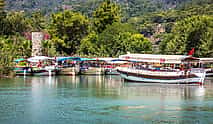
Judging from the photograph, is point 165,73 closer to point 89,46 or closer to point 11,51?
point 11,51

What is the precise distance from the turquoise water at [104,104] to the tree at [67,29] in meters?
60.9

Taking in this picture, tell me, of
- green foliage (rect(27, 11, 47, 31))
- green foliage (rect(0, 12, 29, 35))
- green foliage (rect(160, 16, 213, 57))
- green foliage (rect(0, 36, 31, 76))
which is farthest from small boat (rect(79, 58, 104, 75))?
green foliage (rect(27, 11, 47, 31))

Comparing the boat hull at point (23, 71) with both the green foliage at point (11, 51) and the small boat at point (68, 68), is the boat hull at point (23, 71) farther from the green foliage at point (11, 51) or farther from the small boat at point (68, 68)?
the small boat at point (68, 68)

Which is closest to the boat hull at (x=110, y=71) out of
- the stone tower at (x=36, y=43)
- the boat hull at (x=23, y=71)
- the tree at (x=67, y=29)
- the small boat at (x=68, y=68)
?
the small boat at (x=68, y=68)

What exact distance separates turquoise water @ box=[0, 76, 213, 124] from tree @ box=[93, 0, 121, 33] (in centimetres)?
6624

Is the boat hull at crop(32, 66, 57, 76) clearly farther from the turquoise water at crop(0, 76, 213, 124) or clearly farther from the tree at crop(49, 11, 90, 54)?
the tree at crop(49, 11, 90, 54)

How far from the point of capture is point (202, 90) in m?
60.3

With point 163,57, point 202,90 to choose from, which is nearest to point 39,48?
point 163,57

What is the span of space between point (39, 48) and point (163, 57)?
38085 mm

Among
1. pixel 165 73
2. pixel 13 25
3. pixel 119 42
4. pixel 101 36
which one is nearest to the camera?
pixel 165 73

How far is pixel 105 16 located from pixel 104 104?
84208 millimetres

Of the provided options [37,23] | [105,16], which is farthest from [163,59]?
[37,23]

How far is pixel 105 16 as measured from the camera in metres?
129

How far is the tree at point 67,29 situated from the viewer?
125 meters
